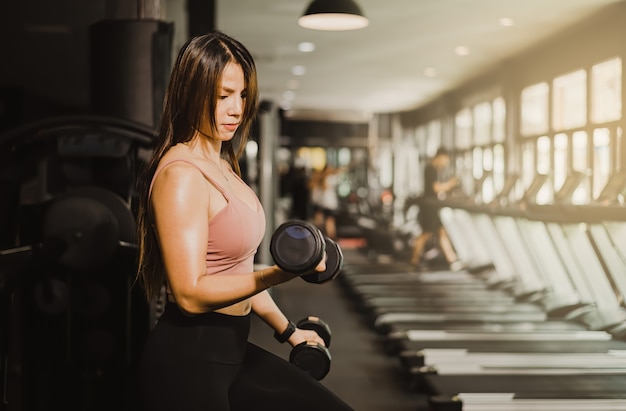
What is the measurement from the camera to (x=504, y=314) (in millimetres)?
5949

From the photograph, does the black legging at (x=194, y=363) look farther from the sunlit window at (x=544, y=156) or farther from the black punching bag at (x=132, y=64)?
the sunlit window at (x=544, y=156)

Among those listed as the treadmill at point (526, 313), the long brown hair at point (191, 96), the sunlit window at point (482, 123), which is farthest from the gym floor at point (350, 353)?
the sunlit window at point (482, 123)

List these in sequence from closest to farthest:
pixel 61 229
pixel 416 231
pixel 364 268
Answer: pixel 61 229 → pixel 364 268 → pixel 416 231

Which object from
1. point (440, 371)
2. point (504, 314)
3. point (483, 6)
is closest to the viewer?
point (440, 371)

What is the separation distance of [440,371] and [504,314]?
6.63ft

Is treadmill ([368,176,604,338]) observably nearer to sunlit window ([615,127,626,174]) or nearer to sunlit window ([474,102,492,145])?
sunlit window ([615,127,626,174])

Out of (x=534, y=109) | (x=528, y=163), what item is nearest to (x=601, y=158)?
(x=534, y=109)

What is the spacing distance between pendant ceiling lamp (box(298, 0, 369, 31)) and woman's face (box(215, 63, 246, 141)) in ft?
13.4

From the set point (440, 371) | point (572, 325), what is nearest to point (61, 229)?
point (440, 371)

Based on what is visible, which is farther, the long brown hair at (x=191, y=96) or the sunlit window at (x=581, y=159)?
the sunlit window at (x=581, y=159)

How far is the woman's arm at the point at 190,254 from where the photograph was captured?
54.6 inches

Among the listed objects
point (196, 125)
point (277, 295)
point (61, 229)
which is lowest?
point (277, 295)

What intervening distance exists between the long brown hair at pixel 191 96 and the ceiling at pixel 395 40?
225 inches

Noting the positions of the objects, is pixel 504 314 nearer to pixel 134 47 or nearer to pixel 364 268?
pixel 364 268
